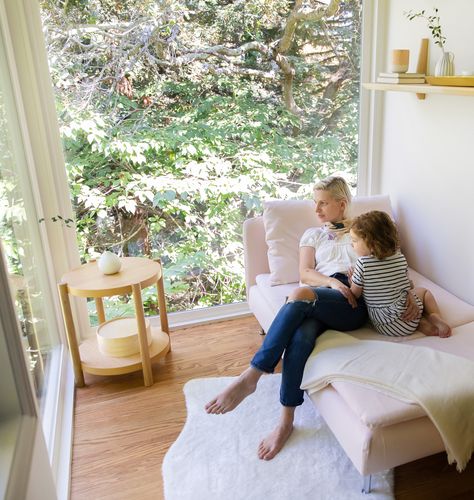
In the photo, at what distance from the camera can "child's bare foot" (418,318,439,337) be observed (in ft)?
6.43

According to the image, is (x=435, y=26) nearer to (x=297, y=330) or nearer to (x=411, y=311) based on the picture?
(x=411, y=311)

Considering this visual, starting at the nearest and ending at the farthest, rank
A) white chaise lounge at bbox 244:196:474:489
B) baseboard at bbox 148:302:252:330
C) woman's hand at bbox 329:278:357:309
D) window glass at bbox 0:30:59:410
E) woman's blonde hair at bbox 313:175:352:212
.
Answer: white chaise lounge at bbox 244:196:474:489, window glass at bbox 0:30:59:410, woman's hand at bbox 329:278:357:309, woman's blonde hair at bbox 313:175:352:212, baseboard at bbox 148:302:252:330

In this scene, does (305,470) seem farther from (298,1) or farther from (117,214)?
(298,1)

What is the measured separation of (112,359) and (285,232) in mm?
1072

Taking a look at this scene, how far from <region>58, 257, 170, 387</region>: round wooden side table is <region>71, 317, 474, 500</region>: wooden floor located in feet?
0.34

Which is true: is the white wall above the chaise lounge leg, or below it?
above

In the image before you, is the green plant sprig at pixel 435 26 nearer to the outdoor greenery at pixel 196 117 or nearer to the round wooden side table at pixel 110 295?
the outdoor greenery at pixel 196 117

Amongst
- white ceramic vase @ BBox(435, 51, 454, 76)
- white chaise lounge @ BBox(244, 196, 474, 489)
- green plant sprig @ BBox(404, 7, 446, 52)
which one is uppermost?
green plant sprig @ BBox(404, 7, 446, 52)

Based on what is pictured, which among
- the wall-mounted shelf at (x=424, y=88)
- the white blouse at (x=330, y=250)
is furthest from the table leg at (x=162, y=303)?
the wall-mounted shelf at (x=424, y=88)

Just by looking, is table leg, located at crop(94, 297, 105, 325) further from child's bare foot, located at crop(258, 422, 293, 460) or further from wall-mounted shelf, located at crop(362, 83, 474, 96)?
wall-mounted shelf, located at crop(362, 83, 474, 96)

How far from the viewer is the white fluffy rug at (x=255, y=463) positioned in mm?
1689

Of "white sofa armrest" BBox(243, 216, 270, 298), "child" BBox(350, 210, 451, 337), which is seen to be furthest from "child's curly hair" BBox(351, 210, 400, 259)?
"white sofa armrest" BBox(243, 216, 270, 298)

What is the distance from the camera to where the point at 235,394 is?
190 centimetres

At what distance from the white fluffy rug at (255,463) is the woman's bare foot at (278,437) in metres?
0.02
